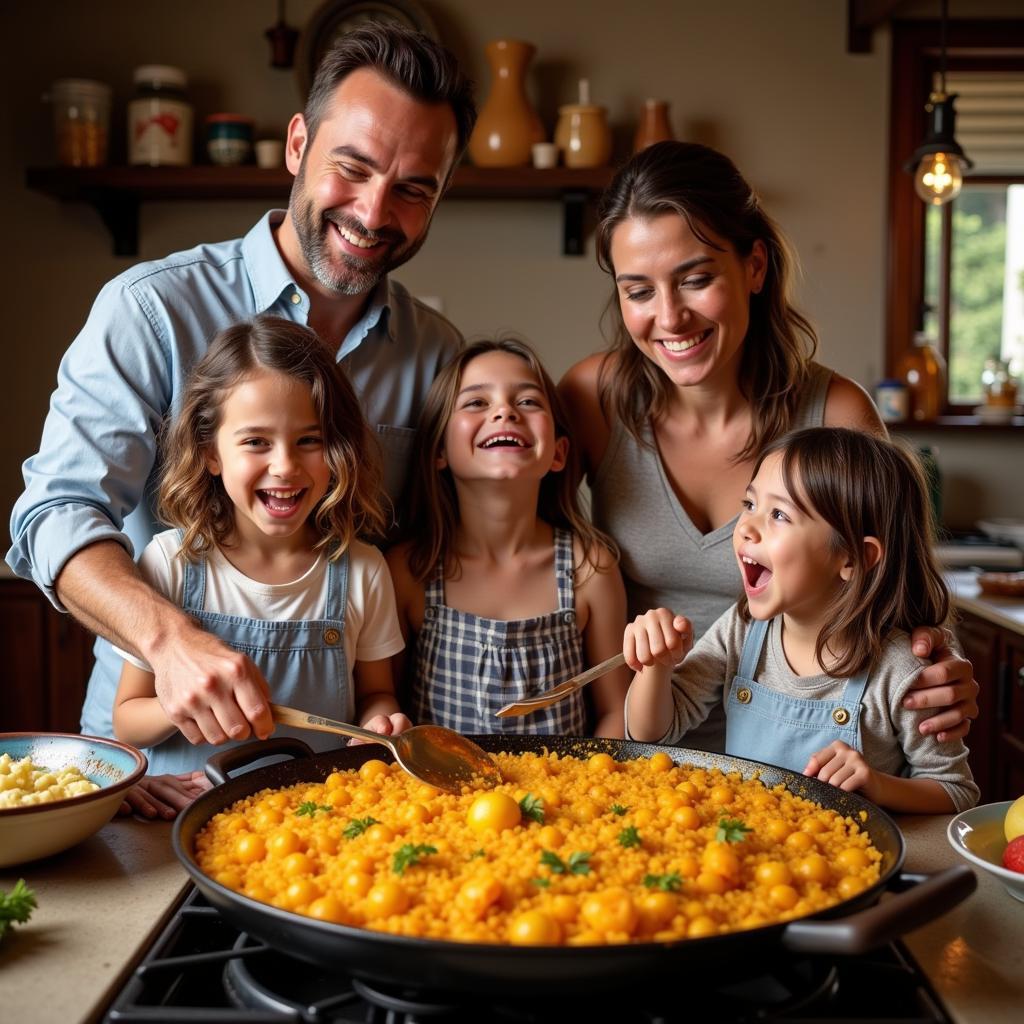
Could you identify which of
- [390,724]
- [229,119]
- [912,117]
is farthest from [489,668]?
[912,117]

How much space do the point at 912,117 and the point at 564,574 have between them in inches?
116

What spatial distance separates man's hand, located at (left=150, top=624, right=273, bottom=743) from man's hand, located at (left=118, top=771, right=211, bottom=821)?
3.4 inches

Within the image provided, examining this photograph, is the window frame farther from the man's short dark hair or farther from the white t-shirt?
the white t-shirt

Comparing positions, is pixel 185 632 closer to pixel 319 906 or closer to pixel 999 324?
pixel 319 906

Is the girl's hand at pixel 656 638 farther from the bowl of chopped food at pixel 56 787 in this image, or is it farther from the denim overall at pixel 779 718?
the bowl of chopped food at pixel 56 787

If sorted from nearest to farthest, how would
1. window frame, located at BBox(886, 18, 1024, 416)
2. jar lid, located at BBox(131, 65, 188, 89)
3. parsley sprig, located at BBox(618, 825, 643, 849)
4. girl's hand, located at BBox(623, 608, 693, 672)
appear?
1. parsley sprig, located at BBox(618, 825, 643, 849)
2. girl's hand, located at BBox(623, 608, 693, 672)
3. jar lid, located at BBox(131, 65, 188, 89)
4. window frame, located at BBox(886, 18, 1024, 416)

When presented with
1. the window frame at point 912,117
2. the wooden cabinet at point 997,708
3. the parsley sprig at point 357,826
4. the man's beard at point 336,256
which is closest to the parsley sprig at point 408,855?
the parsley sprig at point 357,826

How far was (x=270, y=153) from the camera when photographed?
398cm

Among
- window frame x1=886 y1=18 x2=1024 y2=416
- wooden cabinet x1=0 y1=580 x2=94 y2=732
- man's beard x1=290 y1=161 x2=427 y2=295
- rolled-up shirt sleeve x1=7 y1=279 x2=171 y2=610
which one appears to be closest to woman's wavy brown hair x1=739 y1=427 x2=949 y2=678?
man's beard x1=290 y1=161 x2=427 y2=295

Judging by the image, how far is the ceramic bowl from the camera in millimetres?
1259

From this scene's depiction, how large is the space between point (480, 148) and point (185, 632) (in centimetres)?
288

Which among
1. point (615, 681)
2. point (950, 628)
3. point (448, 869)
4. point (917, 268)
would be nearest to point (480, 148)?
point (917, 268)

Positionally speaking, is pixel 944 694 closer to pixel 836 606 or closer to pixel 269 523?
pixel 836 606

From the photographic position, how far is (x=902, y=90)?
4.22 meters
